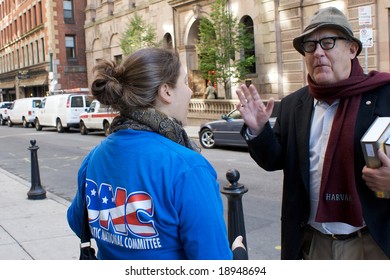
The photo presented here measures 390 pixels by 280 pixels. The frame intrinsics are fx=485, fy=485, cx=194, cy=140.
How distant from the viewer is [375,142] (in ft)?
7.11

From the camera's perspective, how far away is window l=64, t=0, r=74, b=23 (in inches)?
1671

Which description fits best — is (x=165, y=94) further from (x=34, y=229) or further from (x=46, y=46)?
(x=46, y=46)

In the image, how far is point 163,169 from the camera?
186cm

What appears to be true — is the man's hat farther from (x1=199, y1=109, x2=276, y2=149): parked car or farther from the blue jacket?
(x1=199, y1=109, x2=276, y2=149): parked car

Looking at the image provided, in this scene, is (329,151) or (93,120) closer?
(329,151)

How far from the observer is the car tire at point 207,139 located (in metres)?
16.0

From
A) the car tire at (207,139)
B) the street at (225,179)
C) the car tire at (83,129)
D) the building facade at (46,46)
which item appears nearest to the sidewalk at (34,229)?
the street at (225,179)

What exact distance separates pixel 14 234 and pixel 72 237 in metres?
0.86

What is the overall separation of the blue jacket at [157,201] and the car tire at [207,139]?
1397 cm

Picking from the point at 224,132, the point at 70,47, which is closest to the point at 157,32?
the point at 224,132

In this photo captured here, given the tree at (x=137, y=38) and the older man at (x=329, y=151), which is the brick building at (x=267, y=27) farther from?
the older man at (x=329, y=151)

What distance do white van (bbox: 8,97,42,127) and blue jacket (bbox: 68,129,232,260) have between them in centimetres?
3042

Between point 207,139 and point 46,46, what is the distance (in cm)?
3188
